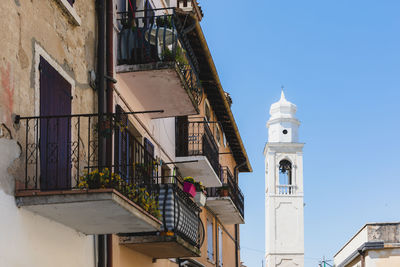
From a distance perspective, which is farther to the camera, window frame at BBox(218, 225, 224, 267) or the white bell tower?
the white bell tower

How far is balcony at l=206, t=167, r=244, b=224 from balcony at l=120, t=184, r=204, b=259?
10246mm

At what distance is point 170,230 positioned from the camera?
41.6ft

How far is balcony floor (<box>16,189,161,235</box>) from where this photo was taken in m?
8.58

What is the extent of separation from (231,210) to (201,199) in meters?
7.80

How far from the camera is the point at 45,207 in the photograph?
8.74 meters

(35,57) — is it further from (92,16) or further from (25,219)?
(92,16)

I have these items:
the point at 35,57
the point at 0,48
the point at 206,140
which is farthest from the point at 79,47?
the point at 206,140

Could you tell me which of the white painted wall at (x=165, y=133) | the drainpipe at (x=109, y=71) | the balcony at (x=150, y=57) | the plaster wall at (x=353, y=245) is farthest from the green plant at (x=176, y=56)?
the plaster wall at (x=353, y=245)

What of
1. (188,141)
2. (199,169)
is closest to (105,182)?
(188,141)

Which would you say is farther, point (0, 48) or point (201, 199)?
point (201, 199)

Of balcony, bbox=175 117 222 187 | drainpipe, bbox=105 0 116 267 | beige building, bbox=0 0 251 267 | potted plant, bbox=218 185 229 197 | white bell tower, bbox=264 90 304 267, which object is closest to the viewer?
beige building, bbox=0 0 251 267

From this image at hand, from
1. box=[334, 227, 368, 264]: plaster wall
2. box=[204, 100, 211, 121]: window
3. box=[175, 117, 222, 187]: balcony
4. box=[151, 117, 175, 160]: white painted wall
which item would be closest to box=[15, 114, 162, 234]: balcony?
box=[151, 117, 175, 160]: white painted wall

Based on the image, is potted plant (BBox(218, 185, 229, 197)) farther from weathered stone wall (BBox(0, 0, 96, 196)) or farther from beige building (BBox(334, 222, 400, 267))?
weathered stone wall (BBox(0, 0, 96, 196))

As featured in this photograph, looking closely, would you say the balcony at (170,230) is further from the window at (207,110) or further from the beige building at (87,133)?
the window at (207,110)
